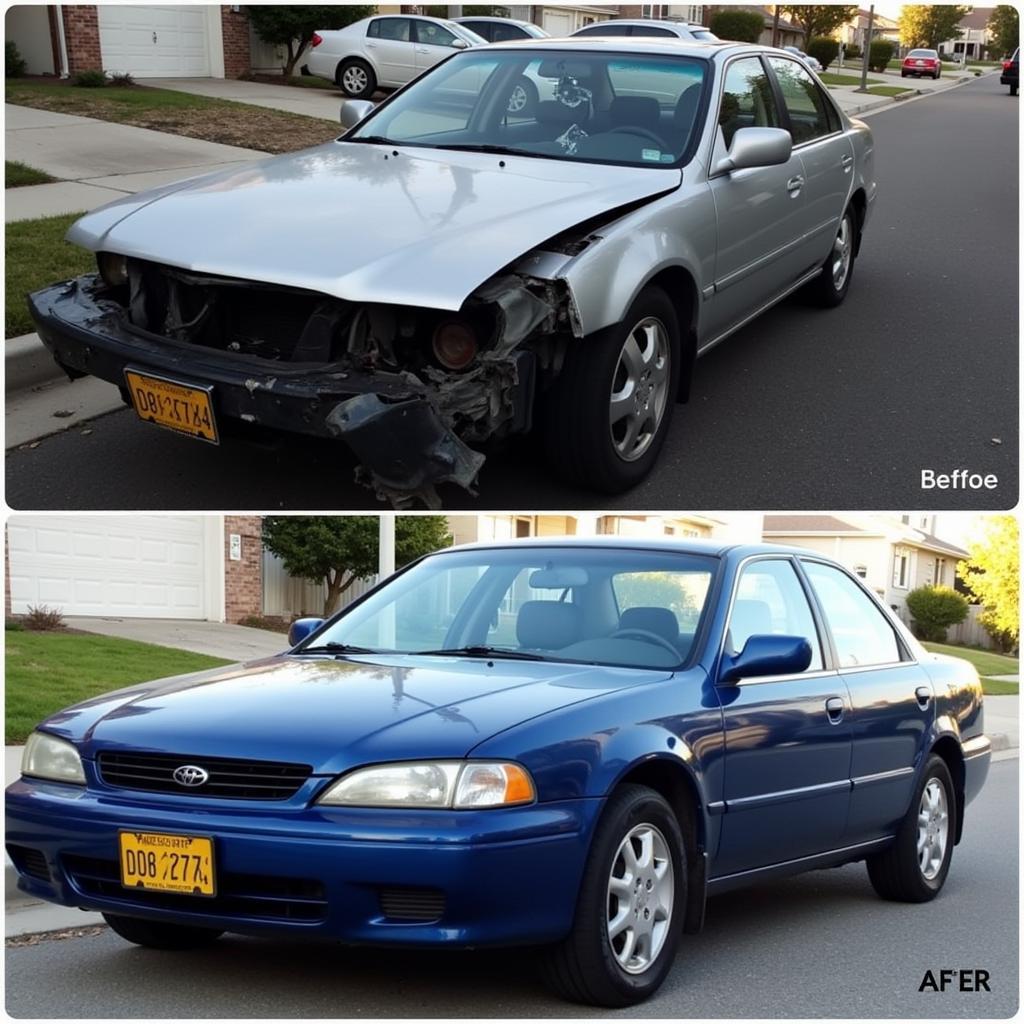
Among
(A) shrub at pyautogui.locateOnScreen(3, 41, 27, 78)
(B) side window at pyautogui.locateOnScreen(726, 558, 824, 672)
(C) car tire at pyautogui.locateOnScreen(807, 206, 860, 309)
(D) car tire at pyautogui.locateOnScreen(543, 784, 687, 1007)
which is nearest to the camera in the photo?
(D) car tire at pyautogui.locateOnScreen(543, 784, 687, 1007)

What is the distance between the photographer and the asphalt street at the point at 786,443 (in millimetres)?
6766

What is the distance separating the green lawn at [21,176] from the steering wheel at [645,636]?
31.8 feet

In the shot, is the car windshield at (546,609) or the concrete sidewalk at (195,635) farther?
the concrete sidewalk at (195,635)

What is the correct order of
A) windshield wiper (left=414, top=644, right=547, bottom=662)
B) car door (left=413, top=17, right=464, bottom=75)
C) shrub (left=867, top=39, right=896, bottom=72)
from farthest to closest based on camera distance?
shrub (left=867, top=39, right=896, bottom=72) → car door (left=413, top=17, right=464, bottom=75) → windshield wiper (left=414, top=644, right=547, bottom=662)

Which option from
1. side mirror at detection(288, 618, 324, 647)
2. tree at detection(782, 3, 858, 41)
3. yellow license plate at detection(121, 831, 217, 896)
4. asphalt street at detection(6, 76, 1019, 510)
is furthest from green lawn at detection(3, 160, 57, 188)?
tree at detection(782, 3, 858, 41)

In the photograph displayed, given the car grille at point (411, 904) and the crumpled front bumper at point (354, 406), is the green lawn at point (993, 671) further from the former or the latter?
the car grille at point (411, 904)

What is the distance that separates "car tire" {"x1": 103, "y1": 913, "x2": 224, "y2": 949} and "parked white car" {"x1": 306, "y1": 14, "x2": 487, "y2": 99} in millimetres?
21256

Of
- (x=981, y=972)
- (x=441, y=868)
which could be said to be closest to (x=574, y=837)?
(x=441, y=868)

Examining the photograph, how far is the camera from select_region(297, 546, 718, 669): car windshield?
4.86 m

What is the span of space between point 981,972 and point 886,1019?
895 mm

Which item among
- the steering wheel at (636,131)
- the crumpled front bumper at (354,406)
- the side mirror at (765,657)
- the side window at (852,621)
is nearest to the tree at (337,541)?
the steering wheel at (636,131)

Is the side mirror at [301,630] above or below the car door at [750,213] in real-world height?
below

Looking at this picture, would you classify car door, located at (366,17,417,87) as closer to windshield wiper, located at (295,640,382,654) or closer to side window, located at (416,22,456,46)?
side window, located at (416,22,456,46)

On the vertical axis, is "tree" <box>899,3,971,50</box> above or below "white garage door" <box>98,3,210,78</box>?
above
